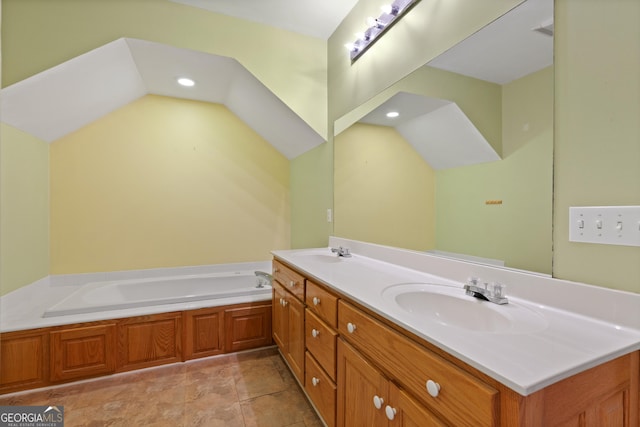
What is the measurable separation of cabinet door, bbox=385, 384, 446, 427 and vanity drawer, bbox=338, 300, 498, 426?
0.02 m

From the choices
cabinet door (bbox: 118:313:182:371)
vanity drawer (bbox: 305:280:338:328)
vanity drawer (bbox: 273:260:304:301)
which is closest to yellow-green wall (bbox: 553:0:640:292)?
vanity drawer (bbox: 305:280:338:328)

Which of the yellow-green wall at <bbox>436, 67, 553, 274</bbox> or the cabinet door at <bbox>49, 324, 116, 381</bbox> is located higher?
the yellow-green wall at <bbox>436, 67, 553, 274</bbox>

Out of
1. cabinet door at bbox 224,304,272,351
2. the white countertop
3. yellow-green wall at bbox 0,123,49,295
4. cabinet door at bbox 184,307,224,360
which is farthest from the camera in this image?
cabinet door at bbox 224,304,272,351

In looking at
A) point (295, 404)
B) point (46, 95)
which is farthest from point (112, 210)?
point (295, 404)

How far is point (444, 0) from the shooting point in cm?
132

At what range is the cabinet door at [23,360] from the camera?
1.69 m

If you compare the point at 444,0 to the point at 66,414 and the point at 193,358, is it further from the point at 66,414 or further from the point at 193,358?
the point at 66,414

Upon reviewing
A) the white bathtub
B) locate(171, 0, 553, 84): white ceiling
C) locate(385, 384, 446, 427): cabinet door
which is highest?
locate(171, 0, 553, 84): white ceiling

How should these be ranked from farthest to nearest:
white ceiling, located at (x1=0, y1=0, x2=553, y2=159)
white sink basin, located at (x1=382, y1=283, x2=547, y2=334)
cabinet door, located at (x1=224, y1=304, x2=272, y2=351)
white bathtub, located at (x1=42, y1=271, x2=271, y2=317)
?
cabinet door, located at (x1=224, y1=304, x2=272, y2=351) → white bathtub, located at (x1=42, y1=271, x2=271, y2=317) → white ceiling, located at (x1=0, y1=0, x2=553, y2=159) → white sink basin, located at (x1=382, y1=283, x2=547, y2=334)

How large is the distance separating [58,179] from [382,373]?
10.3 feet

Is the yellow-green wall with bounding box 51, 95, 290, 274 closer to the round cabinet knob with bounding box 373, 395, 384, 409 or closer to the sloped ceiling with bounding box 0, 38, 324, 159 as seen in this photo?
the sloped ceiling with bounding box 0, 38, 324, 159

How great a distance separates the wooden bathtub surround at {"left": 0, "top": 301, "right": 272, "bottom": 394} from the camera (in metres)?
1.73

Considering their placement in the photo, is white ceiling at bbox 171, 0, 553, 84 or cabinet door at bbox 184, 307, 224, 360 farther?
cabinet door at bbox 184, 307, 224, 360

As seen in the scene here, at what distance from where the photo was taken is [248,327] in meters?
2.30
